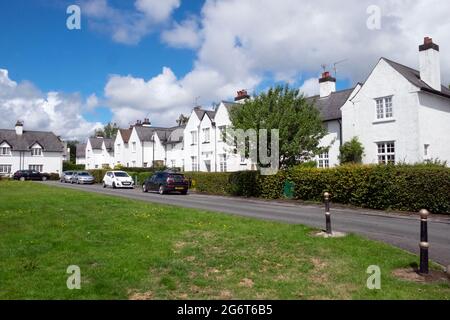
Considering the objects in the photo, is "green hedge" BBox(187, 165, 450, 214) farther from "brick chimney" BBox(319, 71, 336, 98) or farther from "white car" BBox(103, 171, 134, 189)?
"white car" BBox(103, 171, 134, 189)

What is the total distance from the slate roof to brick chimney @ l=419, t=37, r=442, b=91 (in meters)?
61.8

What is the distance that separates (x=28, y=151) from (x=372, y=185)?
6352cm

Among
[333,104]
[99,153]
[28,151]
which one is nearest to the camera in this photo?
[333,104]

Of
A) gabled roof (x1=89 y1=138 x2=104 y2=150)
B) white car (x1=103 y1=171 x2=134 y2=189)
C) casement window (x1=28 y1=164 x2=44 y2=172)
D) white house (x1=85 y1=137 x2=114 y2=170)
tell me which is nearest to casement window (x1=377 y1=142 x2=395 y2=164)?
white car (x1=103 y1=171 x2=134 y2=189)

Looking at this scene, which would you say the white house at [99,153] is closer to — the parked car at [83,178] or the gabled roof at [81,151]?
the gabled roof at [81,151]

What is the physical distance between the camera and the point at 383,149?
87.9 ft

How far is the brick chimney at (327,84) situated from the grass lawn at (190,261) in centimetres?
2565

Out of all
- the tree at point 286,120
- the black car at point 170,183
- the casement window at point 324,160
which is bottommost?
the black car at point 170,183

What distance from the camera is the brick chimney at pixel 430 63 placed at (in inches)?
1046

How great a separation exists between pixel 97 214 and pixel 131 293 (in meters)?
8.25

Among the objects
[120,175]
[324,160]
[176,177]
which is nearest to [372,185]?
[324,160]

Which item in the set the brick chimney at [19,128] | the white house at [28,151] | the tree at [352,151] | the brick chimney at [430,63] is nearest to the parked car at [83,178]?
the white house at [28,151]

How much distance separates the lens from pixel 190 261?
7.38 metres

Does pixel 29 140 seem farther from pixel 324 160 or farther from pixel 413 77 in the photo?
pixel 413 77
